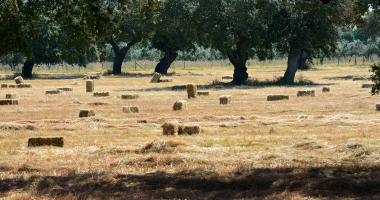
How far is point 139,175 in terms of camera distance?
30.0 ft

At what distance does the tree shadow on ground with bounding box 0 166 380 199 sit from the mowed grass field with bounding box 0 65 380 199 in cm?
2

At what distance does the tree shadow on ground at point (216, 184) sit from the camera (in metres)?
7.64

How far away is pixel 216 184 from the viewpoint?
8344 millimetres

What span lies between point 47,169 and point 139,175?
2270 millimetres

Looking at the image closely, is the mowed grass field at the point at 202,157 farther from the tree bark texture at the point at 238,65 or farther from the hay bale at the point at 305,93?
the tree bark texture at the point at 238,65

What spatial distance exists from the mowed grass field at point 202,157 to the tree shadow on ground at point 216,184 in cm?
2

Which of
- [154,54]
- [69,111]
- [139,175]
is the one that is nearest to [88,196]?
[139,175]

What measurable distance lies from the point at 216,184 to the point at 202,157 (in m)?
2.31

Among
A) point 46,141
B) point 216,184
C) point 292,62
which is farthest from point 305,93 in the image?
point 216,184

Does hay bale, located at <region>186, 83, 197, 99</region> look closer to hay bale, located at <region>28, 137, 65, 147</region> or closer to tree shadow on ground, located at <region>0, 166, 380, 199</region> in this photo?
hay bale, located at <region>28, 137, 65, 147</region>

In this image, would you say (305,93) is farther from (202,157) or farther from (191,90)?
(202,157)

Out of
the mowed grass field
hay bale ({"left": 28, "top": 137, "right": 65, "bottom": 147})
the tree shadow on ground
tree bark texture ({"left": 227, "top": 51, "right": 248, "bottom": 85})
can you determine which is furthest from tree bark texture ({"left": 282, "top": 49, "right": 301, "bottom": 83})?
the tree shadow on ground

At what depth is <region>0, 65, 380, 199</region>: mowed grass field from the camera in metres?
7.96

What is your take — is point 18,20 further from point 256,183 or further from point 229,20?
point 229,20
